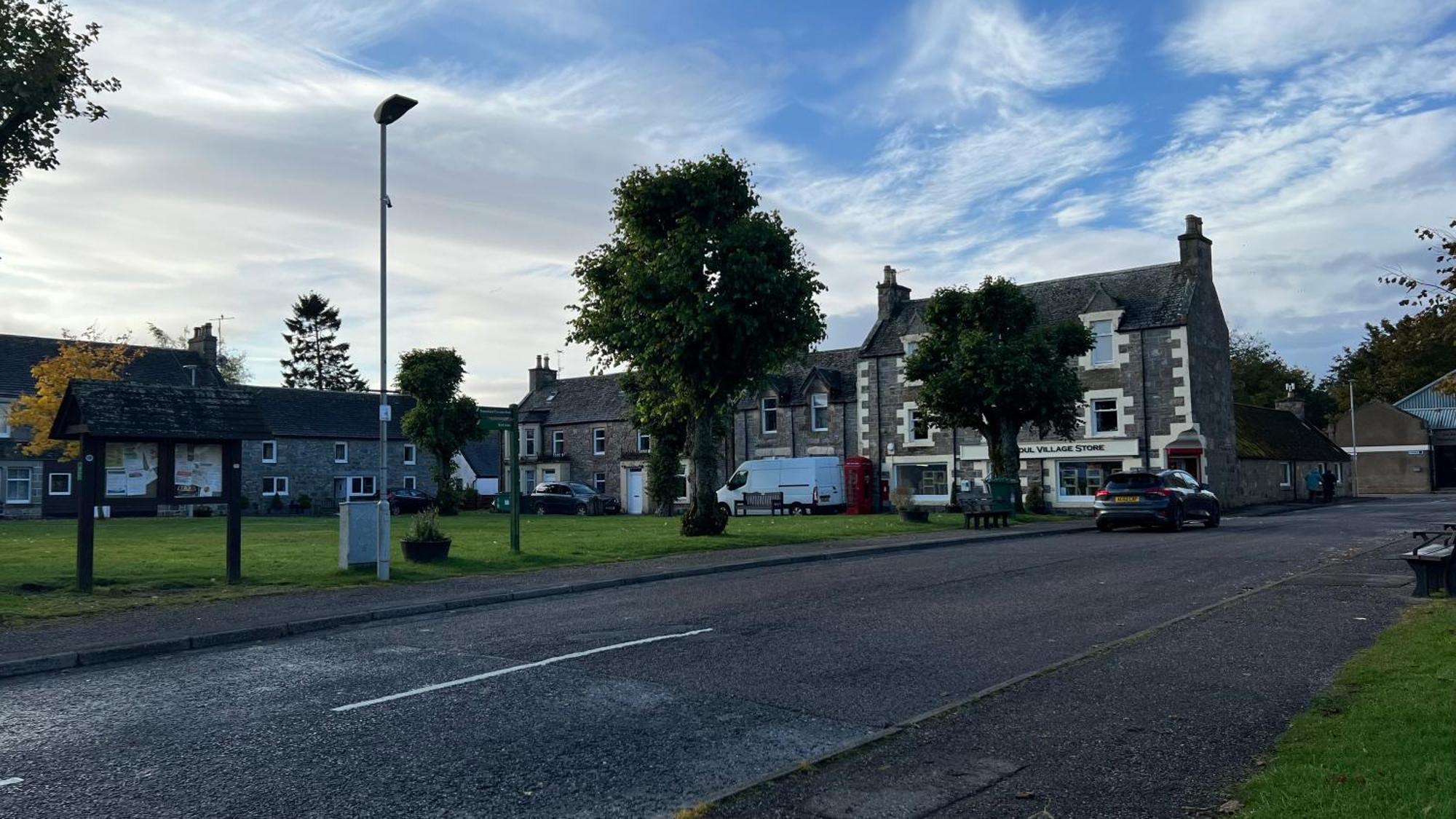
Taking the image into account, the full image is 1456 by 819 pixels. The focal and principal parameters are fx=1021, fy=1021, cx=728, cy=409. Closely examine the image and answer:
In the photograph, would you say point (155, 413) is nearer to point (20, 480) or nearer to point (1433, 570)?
point (1433, 570)

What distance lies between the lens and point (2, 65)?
19438 mm

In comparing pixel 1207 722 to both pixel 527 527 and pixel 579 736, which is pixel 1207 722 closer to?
pixel 579 736

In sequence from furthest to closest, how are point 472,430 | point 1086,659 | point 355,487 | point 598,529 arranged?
1. point 355,487
2. point 472,430
3. point 598,529
4. point 1086,659

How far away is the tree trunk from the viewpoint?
25.8 m

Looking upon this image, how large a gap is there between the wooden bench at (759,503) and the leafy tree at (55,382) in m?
29.1

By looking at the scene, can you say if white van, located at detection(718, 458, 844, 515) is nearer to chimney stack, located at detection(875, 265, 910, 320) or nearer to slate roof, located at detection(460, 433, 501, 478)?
chimney stack, located at detection(875, 265, 910, 320)

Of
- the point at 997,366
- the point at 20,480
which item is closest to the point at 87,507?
the point at 997,366

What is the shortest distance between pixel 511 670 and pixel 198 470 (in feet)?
31.6

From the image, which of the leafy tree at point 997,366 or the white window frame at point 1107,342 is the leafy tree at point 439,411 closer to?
the leafy tree at point 997,366

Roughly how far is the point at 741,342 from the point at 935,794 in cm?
2011

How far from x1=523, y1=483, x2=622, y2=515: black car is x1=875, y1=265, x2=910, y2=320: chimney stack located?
57.7 ft

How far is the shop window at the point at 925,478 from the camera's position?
46875 mm

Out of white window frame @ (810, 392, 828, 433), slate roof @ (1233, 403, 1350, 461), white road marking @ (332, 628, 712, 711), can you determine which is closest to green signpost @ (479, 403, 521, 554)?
white road marking @ (332, 628, 712, 711)

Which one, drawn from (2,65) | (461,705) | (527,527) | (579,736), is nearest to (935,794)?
(579,736)
